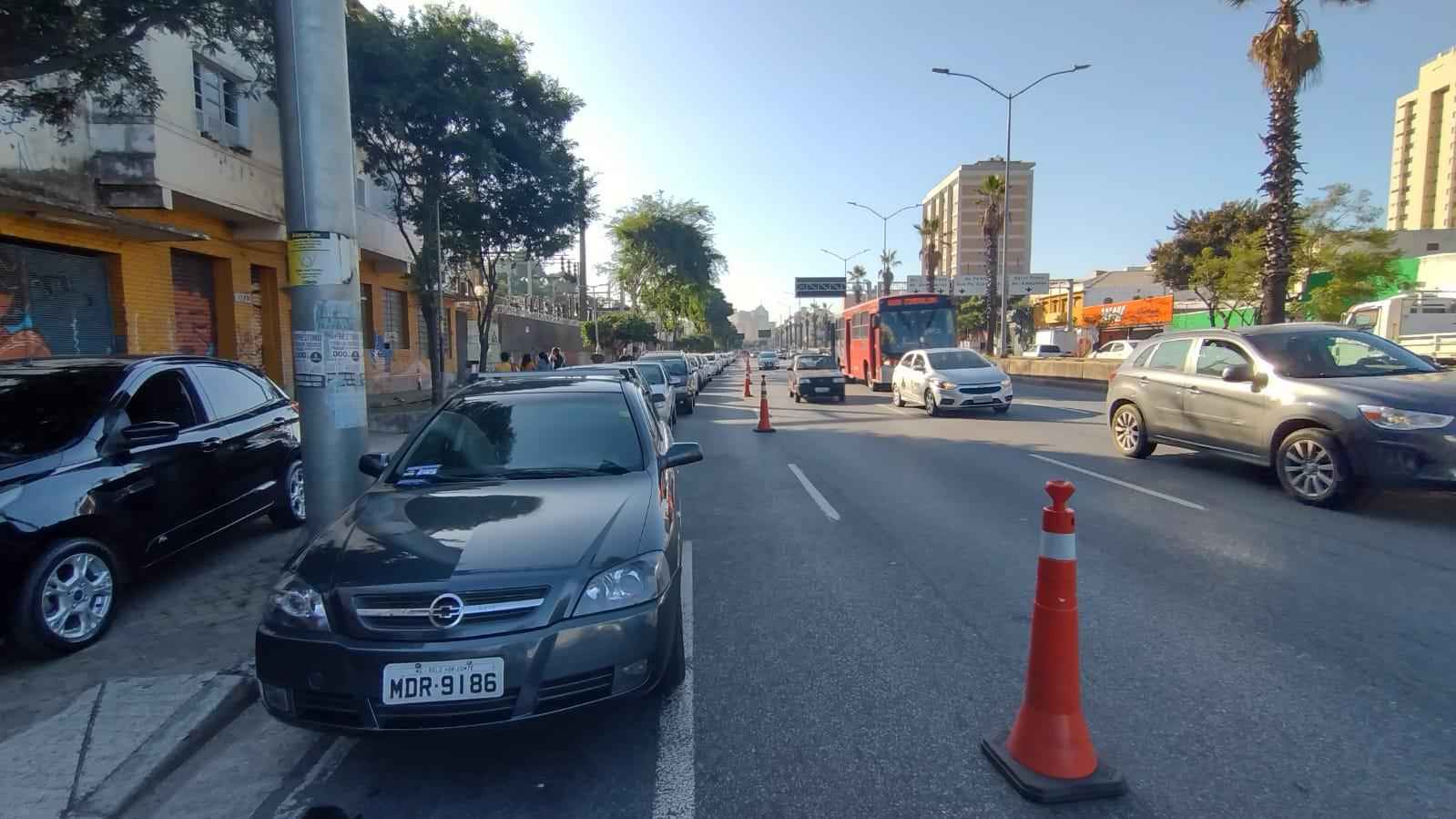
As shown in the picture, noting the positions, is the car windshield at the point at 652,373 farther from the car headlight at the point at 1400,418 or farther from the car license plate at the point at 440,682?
the car license plate at the point at 440,682

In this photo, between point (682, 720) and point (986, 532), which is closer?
point (682, 720)

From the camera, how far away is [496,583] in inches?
121

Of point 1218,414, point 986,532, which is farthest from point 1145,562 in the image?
point 1218,414

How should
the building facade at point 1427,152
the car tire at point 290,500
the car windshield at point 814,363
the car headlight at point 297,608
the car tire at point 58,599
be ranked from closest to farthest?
the car headlight at point 297,608
the car tire at point 58,599
the car tire at point 290,500
the car windshield at point 814,363
the building facade at point 1427,152

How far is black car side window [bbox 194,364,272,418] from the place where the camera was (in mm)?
6242

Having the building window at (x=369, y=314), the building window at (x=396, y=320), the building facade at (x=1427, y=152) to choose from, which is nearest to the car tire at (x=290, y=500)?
the building window at (x=369, y=314)

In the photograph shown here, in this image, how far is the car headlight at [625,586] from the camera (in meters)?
3.11

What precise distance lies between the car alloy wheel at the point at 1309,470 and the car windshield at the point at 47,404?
384 inches

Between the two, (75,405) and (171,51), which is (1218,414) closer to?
(75,405)

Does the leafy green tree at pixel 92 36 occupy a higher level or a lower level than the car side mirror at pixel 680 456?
higher

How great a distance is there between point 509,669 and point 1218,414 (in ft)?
27.7

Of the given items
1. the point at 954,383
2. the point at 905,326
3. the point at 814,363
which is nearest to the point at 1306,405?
the point at 954,383

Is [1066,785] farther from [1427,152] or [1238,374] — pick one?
[1427,152]

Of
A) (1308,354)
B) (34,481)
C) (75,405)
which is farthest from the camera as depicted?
(1308,354)
